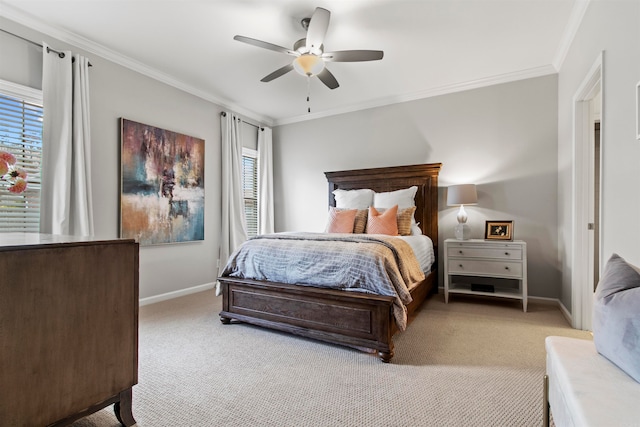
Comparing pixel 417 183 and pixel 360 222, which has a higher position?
pixel 417 183

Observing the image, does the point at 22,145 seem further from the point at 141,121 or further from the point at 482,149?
the point at 482,149

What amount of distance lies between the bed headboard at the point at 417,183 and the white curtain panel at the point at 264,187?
1.44 metres

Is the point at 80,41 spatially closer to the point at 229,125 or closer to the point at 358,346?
the point at 229,125

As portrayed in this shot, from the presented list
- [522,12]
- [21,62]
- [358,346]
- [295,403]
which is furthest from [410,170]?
[21,62]

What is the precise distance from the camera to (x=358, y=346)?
2.17m

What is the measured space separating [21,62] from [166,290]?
2575mm

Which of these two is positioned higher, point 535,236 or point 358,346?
point 535,236

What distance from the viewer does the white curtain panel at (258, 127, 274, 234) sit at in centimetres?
506

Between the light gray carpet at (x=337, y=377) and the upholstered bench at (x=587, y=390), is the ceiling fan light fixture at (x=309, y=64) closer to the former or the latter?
the light gray carpet at (x=337, y=377)

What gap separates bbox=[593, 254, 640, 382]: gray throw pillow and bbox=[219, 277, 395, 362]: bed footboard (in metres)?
1.12

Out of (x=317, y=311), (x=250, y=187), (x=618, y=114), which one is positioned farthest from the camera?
(x=250, y=187)

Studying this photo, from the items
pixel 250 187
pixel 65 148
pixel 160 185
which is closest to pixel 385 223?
pixel 250 187

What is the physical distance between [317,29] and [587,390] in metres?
2.59

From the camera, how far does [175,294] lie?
3.75m
